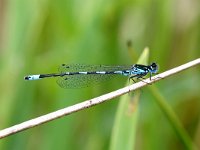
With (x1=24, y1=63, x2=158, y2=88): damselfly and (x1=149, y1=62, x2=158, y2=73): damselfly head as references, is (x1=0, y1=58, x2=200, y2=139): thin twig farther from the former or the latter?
(x1=149, y1=62, x2=158, y2=73): damselfly head

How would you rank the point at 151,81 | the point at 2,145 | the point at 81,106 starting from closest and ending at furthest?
the point at 81,106
the point at 151,81
the point at 2,145

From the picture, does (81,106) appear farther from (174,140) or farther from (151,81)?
(174,140)

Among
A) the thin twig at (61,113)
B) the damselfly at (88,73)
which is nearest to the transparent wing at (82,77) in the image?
the damselfly at (88,73)

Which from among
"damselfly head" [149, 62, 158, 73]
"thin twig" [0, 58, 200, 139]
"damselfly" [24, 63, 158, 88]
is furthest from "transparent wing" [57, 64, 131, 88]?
"thin twig" [0, 58, 200, 139]

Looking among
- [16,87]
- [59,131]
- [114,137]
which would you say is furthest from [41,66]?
[114,137]

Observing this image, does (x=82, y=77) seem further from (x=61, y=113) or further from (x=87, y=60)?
(x=61, y=113)

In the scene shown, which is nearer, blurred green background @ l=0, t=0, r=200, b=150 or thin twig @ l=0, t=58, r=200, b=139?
thin twig @ l=0, t=58, r=200, b=139

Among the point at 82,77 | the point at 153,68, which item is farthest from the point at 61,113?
the point at 153,68
